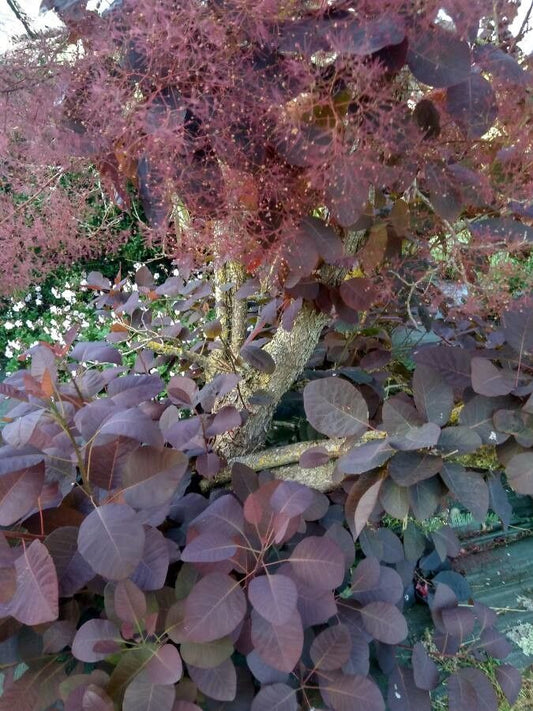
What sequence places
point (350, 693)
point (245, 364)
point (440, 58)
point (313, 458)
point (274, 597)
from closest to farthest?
point (440, 58) → point (274, 597) → point (350, 693) → point (313, 458) → point (245, 364)

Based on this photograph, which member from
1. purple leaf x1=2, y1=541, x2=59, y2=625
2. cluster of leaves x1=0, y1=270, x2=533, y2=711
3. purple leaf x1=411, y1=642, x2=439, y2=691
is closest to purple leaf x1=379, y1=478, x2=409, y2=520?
cluster of leaves x1=0, y1=270, x2=533, y2=711

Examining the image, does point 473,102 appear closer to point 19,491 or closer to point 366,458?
point 366,458

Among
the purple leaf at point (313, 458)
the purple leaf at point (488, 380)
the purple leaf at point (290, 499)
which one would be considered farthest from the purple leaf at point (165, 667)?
the purple leaf at point (488, 380)

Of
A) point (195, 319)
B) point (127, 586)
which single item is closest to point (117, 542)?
point (127, 586)

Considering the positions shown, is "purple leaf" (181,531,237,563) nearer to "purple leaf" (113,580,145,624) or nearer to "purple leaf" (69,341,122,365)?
"purple leaf" (113,580,145,624)

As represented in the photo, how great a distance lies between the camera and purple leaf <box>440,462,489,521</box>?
673mm

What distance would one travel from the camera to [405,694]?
848mm

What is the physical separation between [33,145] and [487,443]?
2.48 ft

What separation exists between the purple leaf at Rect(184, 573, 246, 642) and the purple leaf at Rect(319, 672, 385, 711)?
0.22m

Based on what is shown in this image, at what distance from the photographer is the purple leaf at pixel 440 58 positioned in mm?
487

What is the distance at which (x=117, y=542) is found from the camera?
545 mm

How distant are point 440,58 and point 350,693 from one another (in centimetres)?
80

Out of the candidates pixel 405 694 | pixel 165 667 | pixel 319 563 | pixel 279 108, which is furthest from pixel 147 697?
pixel 279 108

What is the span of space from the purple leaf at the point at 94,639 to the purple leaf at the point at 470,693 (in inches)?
22.1
